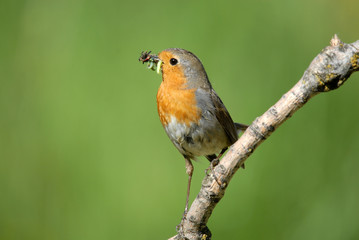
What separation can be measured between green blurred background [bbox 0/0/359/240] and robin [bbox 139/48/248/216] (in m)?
0.18

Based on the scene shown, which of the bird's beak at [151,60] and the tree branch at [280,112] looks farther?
the bird's beak at [151,60]

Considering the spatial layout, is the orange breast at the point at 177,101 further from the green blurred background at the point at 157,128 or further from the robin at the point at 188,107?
the green blurred background at the point at 157,128

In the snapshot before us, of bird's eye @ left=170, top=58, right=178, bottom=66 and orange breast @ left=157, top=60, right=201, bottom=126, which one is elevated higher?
bird's eye @ left=170, top=58, right=178, bottom=66

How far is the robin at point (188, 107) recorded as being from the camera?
2521mm

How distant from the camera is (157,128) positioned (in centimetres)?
280

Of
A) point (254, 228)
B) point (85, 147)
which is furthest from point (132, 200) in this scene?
point (254, 228)

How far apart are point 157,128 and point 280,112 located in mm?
1231

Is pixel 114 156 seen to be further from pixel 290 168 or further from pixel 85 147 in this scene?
pixel 290 168

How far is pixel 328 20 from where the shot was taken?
302 cm

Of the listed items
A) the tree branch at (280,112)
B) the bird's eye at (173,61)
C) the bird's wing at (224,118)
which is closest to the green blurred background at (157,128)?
the bird's wing at (224,118)

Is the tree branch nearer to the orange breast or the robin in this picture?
the robin

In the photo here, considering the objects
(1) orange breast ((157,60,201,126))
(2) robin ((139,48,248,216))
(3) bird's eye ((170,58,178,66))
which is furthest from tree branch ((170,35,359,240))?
(3) bird's eye ((170,58,178,66))

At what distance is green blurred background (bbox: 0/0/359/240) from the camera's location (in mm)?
2686

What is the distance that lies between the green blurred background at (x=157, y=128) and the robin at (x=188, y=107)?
0.18m
